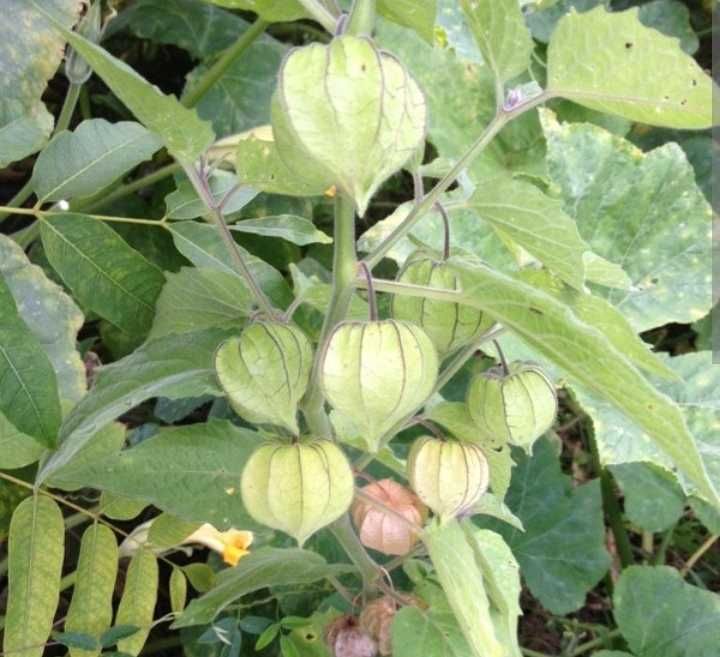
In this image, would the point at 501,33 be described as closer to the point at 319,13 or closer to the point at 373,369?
the point at 319,13

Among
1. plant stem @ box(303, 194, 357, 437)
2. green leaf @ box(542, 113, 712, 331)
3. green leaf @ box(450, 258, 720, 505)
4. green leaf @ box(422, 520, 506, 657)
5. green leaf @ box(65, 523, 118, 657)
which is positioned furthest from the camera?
green leaf @ box(542, 113, 712, 331)

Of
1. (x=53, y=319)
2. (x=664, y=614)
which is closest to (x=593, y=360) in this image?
(x=53, y=319)

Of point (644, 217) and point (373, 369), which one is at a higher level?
point (373, 369)

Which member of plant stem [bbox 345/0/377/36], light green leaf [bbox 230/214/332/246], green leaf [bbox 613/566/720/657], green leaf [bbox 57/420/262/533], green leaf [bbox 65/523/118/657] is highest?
plant stem [bbox 345/0/377/36]

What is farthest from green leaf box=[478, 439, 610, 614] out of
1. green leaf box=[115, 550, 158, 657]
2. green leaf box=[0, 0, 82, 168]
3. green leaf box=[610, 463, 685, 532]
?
green leaf box=[0, 0, 82, 168]

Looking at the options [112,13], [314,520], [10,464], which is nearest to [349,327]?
[314,520]

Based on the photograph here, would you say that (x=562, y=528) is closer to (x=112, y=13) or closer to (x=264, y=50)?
(x=264, y=50)

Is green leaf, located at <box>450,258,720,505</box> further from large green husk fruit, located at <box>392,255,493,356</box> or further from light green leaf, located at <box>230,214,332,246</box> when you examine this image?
light green leaf, located at <box>230,214,332,246</box>
